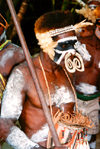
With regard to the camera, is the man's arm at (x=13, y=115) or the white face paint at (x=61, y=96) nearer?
the man's arm at (x=13, y=115)

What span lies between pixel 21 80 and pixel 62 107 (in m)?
0.53

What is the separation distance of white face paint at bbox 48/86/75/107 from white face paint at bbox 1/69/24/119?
0.37 m

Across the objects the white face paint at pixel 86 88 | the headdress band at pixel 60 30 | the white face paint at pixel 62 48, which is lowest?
the white face paint at pixel 86 88

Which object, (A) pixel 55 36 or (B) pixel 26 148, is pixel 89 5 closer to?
(A) pixel 55 36

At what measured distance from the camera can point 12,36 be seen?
602cm

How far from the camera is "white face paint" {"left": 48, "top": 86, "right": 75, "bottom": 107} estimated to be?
2584mm

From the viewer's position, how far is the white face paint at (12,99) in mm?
2307

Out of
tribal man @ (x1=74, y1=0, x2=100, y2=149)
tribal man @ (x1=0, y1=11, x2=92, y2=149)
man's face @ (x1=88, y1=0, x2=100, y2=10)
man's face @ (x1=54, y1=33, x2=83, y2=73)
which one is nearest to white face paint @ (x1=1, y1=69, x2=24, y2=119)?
tribal man @ (x1=0, y1=11, x2=92, y2=149)

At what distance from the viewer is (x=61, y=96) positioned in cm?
264

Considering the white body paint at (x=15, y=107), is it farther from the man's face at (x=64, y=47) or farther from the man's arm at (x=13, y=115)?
the man's face at (x=64, y=47)

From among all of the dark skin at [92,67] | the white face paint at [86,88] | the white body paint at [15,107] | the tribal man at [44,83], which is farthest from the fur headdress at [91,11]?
the white body paint at [15,107]

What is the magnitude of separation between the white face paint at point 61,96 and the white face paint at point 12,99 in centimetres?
37

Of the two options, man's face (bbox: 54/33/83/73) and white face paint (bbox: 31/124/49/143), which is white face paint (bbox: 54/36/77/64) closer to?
man's face (bbox: 54/33/83/73)

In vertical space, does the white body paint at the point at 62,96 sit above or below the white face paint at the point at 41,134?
above
